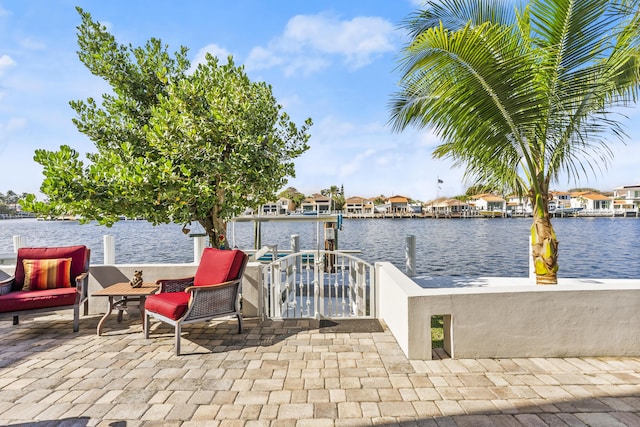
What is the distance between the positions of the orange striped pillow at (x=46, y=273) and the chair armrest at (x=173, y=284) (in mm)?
1347

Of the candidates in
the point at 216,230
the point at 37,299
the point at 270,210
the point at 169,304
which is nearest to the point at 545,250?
the point at 169,304

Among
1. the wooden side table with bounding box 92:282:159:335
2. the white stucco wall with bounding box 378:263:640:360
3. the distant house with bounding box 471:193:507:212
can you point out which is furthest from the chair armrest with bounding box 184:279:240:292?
the distant house with bounding box 471:193:507:212

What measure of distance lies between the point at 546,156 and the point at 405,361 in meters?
3.10

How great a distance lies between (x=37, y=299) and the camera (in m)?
3.85

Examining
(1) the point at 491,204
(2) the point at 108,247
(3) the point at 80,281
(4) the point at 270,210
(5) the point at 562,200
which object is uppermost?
(5) the point at 562,200

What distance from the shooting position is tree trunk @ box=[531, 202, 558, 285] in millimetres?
4090

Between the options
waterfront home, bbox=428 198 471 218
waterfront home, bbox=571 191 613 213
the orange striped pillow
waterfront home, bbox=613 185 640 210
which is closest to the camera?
the orange striped pillow

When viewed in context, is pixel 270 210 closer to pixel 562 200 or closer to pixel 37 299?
pixel 37 299

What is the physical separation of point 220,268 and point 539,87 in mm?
4270

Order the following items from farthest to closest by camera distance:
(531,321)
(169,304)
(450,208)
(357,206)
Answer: (357,206) < (450,208) < (169,304) < (531,321)

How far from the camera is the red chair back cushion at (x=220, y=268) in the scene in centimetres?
390

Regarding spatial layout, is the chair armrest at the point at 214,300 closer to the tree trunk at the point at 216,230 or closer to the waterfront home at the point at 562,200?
the tree trunk at the point at 216,230

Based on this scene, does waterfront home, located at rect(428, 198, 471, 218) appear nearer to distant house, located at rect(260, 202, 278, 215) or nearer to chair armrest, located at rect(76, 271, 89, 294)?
distant house, located at rect(260, 202, 278, 215)

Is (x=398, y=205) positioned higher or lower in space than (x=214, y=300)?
higher
